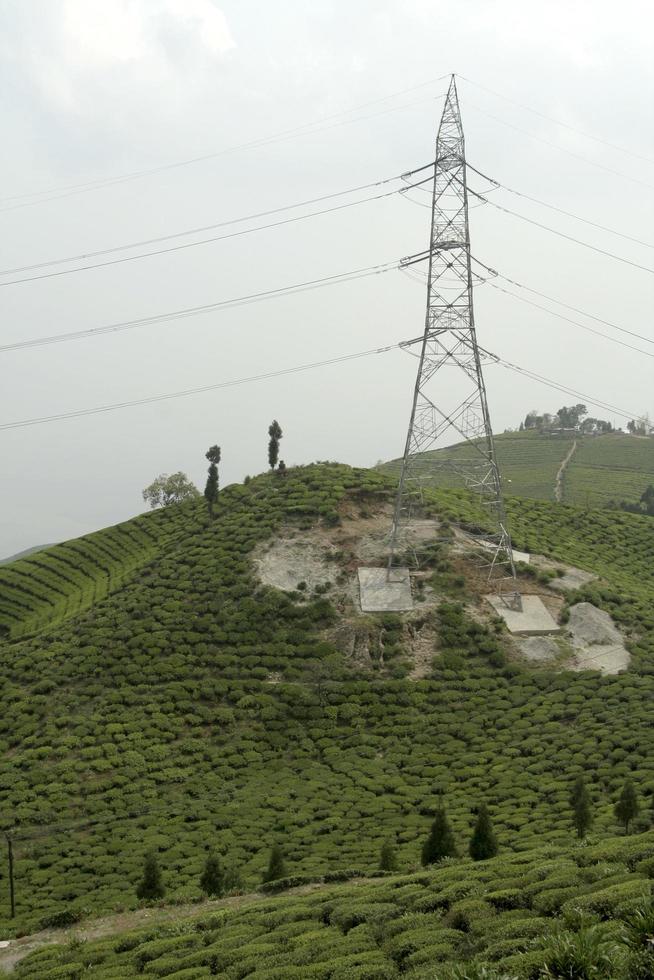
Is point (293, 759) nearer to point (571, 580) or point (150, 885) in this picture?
point (150, 885)

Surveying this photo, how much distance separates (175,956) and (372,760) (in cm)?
1861

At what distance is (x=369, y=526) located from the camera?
59.3 meters

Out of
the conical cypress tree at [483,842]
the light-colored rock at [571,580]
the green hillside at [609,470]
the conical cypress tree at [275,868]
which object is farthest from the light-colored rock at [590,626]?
the green hillside at [609,470]

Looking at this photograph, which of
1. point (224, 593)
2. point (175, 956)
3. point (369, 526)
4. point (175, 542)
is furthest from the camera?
point (175, 542)

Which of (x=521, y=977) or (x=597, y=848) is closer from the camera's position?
(x=521, y=977)

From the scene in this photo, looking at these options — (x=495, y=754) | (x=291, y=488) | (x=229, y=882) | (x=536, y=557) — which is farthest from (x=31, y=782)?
(x=536, y=557)

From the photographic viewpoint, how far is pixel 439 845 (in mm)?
29938

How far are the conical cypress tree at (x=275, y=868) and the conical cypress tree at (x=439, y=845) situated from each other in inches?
201

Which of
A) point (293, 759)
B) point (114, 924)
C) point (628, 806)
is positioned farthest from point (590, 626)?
point (114, 924)

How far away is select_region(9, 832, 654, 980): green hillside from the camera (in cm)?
1897

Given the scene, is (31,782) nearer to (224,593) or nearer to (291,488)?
(224,593)

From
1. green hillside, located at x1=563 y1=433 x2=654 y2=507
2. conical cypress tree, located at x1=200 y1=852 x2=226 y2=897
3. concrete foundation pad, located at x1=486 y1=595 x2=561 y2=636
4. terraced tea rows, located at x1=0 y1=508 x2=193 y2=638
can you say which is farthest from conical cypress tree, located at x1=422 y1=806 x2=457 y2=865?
green hillside, located at x1=563 y1=433 x2=654 y2=507

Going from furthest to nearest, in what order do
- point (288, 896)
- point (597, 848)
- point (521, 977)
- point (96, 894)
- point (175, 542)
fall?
point (175, 542), point (96, 894), point (288, 896), point (597, 848), point (521, 977)

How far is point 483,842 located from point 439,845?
1.64 metres
